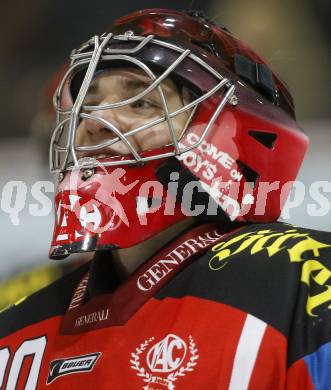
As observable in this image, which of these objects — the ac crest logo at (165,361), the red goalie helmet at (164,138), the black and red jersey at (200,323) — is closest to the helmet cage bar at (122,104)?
the red goalie helmet at (164,138)

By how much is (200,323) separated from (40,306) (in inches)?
15.1

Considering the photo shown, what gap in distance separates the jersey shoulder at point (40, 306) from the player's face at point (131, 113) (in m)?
0.25

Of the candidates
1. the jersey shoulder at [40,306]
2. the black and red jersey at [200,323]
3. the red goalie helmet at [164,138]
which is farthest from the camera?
the jersey shoulder at [40,306]

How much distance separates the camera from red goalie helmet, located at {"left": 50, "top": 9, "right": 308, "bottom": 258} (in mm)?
1095

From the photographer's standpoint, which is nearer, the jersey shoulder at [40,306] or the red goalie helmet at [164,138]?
the red goalie helmet at [164,138]

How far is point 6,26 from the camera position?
8.28ft

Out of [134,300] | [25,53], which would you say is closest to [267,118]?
[134,300]

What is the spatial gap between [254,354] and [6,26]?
191cm

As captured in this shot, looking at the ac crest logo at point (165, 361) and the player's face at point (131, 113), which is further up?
the player's face at point (131, 113)

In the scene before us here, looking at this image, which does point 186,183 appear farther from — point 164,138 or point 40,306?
point 40,306

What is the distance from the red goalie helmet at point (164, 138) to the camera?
109cm

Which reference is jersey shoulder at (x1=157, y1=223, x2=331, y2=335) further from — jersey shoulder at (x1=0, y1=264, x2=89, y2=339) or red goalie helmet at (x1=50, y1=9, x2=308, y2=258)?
jersey shoulder at (x1=0, y1=264, x2=89, y2=339)

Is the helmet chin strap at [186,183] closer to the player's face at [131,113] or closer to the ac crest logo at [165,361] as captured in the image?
the player's face at [131,113]

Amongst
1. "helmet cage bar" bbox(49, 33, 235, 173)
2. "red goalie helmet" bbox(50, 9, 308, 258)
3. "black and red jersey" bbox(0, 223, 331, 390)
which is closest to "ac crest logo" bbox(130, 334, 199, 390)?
"black and red jersey" bbox(0, 223, 331, 390)
